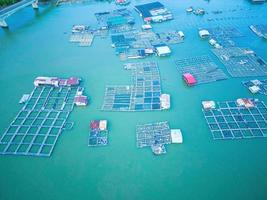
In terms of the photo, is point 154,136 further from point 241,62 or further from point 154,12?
point 154,12

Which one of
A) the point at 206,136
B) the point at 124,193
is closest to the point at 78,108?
the point at 124,193

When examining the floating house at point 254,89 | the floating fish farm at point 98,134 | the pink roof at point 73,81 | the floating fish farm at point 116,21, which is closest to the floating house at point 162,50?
the floating fish farm at point 116,21

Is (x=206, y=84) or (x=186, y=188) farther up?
(x=206, y=84)

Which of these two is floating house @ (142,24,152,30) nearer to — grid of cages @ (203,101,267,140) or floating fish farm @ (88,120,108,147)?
grid of cages @ (203,101,267,140)

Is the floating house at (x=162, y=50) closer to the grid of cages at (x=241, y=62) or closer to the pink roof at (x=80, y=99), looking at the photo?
the grid of cages at (x=241, y=62)

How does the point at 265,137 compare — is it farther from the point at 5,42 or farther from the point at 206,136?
the point at 5,42

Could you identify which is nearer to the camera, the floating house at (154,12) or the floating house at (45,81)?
the floating house at (45,81)
